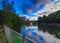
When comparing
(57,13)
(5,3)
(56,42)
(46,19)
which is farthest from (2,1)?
(46,19)

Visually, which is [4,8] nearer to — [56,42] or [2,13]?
[2,13]

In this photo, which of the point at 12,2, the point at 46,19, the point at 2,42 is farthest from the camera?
the point at 46,19

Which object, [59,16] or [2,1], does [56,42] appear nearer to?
[2,1]

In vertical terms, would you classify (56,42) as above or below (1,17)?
below

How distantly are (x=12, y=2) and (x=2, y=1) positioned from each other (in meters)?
6.80

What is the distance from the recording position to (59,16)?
6706 centimetres

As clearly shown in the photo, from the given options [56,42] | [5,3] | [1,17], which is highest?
[5,3]

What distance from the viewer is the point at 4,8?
45469mm

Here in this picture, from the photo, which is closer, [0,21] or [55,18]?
[0,21]

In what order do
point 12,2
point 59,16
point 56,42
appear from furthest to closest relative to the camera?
point 59,16
point 12,2
point 56,42

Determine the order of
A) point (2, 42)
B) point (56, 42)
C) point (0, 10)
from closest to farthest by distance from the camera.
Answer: point (2, 42), point (56, 42), point (0, 10)

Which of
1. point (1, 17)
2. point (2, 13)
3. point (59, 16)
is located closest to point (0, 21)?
point (1, 17)

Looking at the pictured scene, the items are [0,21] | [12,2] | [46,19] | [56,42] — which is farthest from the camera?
[46,19]

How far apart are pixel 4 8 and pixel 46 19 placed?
34782 millimetres
